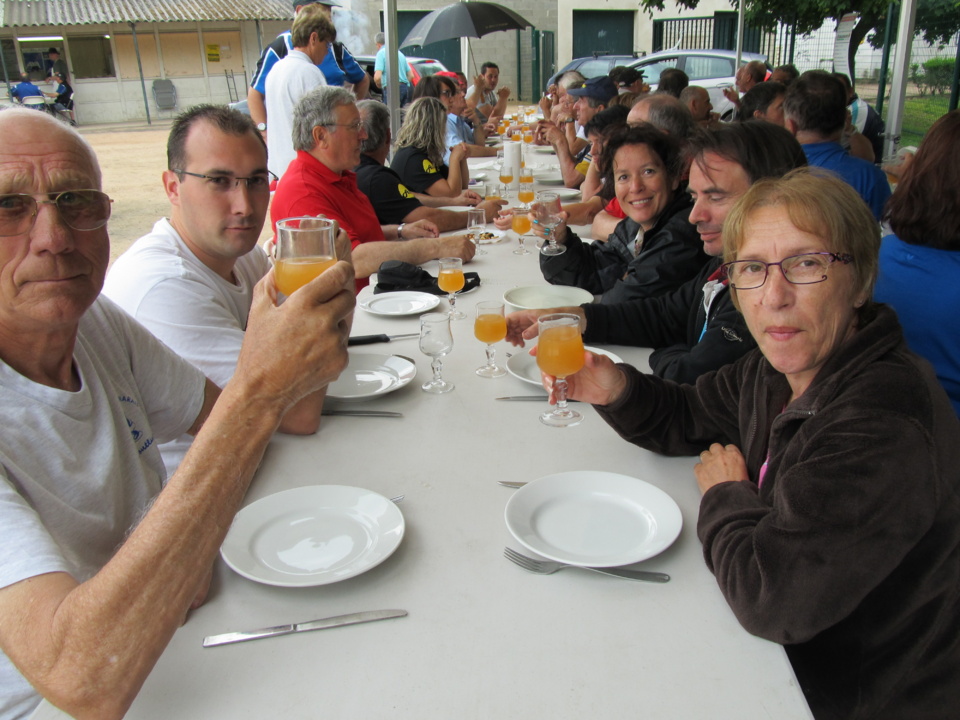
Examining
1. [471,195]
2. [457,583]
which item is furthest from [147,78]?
[457,583]

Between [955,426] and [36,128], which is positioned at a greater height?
[36,128]

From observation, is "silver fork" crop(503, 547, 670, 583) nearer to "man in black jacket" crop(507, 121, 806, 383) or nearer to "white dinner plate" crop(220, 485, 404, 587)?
"white dinner plate" crop(220, 485, 404, 587)

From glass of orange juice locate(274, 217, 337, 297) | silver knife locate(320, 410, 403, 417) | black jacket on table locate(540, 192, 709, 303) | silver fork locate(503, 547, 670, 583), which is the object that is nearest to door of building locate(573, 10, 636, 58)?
black jacket on table locate(540, 192, 709, 303)

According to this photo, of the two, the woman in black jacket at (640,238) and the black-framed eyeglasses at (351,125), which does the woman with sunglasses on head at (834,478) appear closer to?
the woman in black jacket at (640,238)

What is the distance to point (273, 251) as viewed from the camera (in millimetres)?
1533

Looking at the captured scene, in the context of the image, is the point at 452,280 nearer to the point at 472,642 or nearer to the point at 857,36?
the point at 472,642

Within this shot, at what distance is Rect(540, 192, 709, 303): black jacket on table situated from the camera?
105 inches

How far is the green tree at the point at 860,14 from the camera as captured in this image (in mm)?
7492

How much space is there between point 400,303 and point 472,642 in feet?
6.11

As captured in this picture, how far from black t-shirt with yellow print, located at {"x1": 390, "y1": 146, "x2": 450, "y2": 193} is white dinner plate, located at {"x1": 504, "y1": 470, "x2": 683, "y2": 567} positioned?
401 centimetres

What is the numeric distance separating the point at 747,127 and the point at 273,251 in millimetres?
1545

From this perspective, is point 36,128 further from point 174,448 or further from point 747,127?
point 747,127

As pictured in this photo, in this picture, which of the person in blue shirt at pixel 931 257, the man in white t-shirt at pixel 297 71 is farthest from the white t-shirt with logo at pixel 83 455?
the man in white t-shirt at pixel 297 71

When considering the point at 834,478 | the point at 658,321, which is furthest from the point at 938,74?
the point at 834,478
